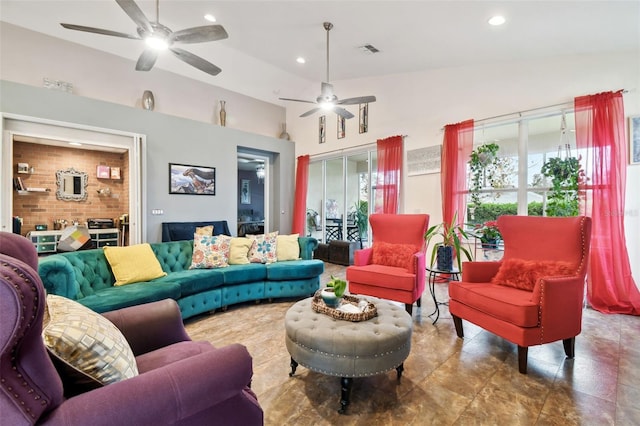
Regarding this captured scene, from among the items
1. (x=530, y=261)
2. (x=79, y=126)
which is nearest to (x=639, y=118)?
(x=530, y=261)

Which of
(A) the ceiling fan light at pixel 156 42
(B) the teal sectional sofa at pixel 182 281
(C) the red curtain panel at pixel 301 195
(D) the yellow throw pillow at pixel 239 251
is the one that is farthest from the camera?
(C) the red curtain panel at pixel 301 195

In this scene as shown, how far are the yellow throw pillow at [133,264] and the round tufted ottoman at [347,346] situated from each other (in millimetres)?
1899

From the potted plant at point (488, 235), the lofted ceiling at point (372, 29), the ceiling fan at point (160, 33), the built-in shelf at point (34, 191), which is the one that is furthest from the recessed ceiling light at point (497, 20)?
the built-in shelf at point (34, 191)

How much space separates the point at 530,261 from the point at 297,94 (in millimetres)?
6057

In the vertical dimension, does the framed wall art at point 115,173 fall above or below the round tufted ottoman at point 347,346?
above

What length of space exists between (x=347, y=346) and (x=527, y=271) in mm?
1893

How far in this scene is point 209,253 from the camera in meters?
3.62

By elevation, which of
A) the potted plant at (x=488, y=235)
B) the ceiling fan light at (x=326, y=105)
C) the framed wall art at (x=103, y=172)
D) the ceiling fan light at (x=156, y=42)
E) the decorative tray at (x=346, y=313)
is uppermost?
the ceiling fan light at (x=156, y=42)

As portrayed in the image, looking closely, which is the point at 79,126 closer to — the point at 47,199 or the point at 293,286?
the point at 47,199

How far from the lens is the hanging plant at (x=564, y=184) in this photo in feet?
11.8

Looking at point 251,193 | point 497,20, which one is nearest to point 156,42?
point 497,20

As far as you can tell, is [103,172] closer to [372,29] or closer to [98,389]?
[372,29]

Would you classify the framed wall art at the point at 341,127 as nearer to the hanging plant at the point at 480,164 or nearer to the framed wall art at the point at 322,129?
the framed wall art at the point at 322,129

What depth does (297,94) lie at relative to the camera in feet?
23.3
